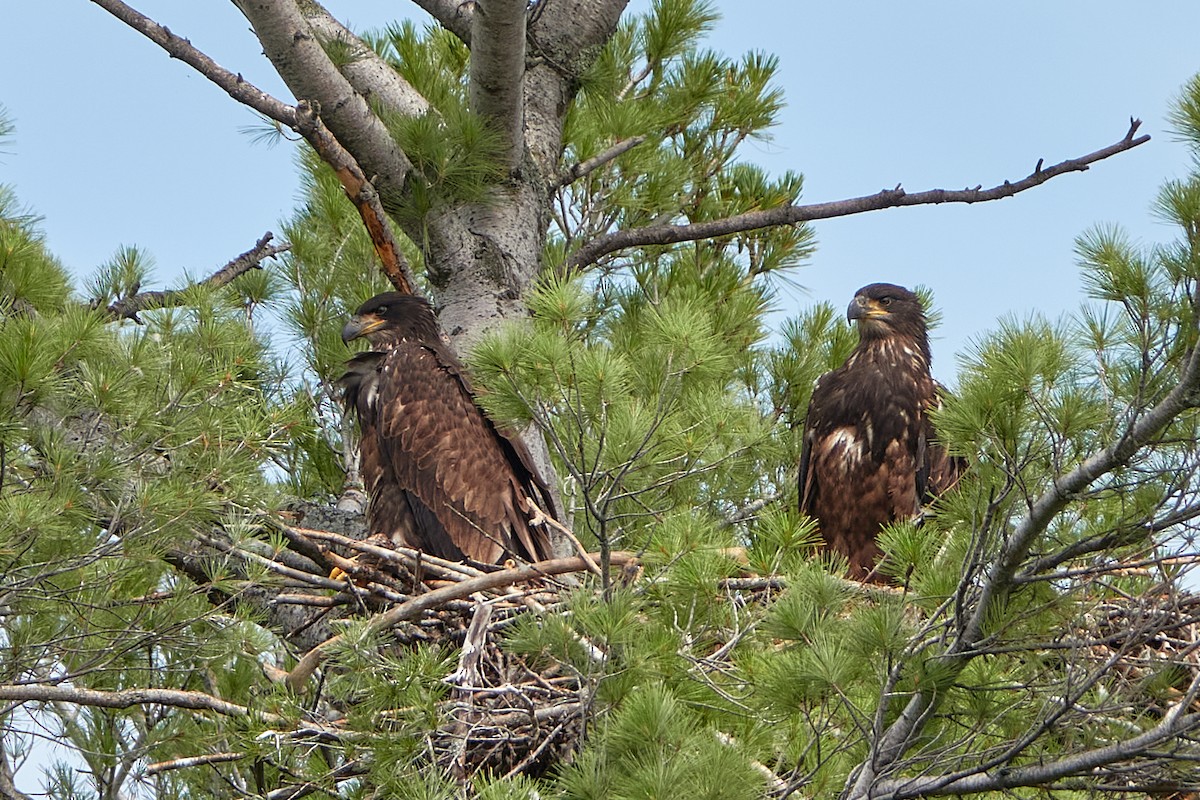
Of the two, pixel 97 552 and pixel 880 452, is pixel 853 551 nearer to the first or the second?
pixel 880 452

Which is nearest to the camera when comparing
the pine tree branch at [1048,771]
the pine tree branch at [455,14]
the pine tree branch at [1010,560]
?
the pine tree branch at [1010,560]

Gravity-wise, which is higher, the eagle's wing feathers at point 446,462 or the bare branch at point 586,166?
the bare branch at point 586,166

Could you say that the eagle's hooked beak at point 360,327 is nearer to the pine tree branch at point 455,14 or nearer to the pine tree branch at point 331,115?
the pine tree branch at point 331,115

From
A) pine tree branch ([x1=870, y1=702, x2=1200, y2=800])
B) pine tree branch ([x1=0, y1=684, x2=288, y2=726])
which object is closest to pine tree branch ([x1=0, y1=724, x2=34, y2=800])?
pine tree branch ([x1=0, y1=684, x2=288, y2=726])

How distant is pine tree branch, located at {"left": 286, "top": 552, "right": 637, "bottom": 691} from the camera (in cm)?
498

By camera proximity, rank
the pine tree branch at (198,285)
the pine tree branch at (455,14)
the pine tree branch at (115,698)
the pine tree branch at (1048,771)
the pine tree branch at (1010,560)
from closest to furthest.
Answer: the pine tree branch at (1010,560)
the pine tree branch at (1048,771)
the pine tree branch at (115,698)
the pine tree branch at (198,285)
the pine tree branch at (455,14)

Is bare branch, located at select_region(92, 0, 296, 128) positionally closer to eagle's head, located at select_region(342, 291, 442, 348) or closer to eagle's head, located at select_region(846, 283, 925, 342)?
eagle's head, located at select_region(342, 291, 442, 348)

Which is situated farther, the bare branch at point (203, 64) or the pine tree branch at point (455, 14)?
the pine tree branch at point (455, 14)

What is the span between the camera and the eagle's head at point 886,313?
289 inches

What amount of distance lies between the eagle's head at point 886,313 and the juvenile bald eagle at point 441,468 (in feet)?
5.80

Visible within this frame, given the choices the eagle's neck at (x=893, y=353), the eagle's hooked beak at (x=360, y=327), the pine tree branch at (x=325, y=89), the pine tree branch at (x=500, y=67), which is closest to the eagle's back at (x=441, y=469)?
the eagle's hooked beak at (x=360, y=327)

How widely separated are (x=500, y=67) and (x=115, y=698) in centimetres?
317

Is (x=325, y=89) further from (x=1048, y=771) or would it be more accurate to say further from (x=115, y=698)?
(x=1048, y=771)

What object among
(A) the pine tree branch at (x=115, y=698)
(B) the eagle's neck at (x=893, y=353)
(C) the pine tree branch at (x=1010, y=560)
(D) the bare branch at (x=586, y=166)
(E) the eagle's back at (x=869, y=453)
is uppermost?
(D) the bare branch at (x=586, y=166)
